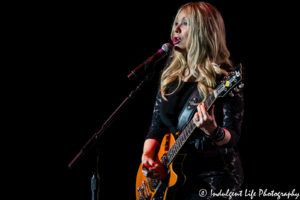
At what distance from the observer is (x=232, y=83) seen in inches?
59.4

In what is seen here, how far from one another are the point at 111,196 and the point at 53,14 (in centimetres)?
204

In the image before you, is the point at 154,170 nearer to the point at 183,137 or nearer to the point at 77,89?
the point at 183,137

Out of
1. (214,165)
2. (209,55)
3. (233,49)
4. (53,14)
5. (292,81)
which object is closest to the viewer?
(214,165)

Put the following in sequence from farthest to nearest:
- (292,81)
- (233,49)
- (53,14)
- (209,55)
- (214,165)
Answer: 1. (53,14)
2. (233,49)
3. (292,81)
4. (209,55)
5. (214,165)

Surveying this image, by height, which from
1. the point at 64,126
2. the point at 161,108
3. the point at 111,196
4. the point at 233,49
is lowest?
the point at 111,196

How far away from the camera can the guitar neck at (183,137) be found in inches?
63.2

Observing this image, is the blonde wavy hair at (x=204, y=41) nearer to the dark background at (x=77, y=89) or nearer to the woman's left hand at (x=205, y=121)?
the woman's left hand at (x=205, y=121)

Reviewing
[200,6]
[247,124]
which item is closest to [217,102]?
[200,6]

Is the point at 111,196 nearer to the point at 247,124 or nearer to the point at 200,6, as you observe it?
the point at 247,124

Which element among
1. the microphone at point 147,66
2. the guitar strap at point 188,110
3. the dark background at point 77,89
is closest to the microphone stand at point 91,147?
the microphone at point 147,66

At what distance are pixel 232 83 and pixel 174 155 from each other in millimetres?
532

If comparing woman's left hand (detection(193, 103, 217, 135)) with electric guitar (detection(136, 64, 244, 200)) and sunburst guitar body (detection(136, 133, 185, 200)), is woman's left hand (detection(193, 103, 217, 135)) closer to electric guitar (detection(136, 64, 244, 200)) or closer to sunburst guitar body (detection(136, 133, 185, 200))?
electric guitar (detection(136, 64, 244, 200))

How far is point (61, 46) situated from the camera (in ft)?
10.1

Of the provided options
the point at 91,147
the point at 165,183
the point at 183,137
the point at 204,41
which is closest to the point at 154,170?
the point at 165,183
